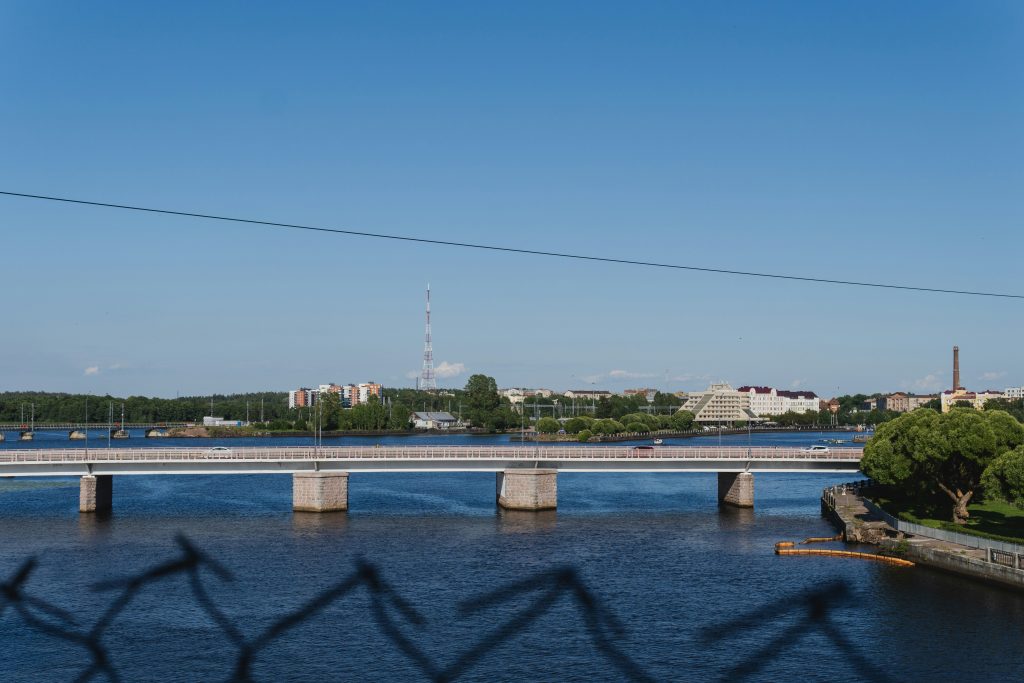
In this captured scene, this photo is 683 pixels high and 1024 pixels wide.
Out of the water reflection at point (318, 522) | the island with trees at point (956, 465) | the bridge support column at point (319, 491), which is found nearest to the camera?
the island with trees at point (956, 465)

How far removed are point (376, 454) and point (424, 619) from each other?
41.8 meters

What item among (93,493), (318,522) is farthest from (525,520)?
(93,493)

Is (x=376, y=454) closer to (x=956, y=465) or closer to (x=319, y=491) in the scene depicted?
(x=319, y=491)

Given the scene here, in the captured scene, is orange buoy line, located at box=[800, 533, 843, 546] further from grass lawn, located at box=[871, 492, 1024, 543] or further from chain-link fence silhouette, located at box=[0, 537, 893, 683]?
chain-link fence silhouette, located at box=[0, 537, 893, 683]

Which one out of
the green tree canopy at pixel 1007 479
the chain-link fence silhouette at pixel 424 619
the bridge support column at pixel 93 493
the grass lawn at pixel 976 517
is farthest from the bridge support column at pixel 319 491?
the green tree canopy at pixel 1007 479

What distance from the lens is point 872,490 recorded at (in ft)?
311

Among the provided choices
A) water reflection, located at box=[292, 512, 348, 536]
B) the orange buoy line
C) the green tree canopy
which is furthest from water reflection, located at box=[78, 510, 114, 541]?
the green tree canopy

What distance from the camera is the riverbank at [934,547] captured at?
177 feet

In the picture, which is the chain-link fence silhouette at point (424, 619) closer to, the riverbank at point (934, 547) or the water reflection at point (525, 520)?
the riverbank at point (934, 547)

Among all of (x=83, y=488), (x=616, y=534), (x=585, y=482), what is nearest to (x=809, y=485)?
(x=585, y=482)

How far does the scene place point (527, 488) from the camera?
90.1m

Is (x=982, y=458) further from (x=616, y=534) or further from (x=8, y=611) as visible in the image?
(x=8, y=611)

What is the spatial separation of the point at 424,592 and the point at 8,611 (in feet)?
71.1

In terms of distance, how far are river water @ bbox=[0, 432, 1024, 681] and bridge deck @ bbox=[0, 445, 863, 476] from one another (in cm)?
437
